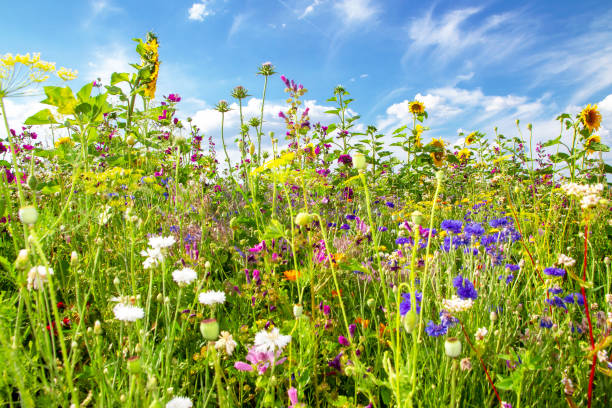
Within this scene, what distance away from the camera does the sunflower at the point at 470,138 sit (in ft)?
19.8

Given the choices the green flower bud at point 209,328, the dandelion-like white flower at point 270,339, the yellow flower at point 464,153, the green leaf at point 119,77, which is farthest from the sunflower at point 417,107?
the green flower bud at point 209,328

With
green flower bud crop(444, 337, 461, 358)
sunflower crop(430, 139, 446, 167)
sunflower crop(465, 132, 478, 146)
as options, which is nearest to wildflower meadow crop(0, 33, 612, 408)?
green flower bud crop(444, 337, 461, 358)

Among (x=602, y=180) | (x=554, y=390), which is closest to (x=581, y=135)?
(x=602, y=180)

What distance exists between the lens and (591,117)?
352cm

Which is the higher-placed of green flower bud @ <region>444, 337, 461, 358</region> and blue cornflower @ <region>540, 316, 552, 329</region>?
green flower bud @ <region>444, 337, 461, 358</region>

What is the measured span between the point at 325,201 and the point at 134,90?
1738 millimetres

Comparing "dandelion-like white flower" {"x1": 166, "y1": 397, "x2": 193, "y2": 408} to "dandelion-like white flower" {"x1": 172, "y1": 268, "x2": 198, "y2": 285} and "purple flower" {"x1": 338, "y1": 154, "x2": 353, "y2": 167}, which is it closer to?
"dandelion-like white flower" {"x1": 172, "y1": 268, "x2": 198, "y2": 285}

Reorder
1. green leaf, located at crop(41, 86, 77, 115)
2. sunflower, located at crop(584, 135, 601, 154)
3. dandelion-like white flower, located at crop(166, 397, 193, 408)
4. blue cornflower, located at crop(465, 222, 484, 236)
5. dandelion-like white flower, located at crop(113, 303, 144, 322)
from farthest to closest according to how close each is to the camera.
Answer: sunflower, located at crop(584, 135, 601, 154), blue cornflower, located at crop(465, 222, 484, 236), green leaf, located at crop(41, 86, 77, 115), dandelion-like white flower, located at crop(113, 303, 144, 322), dandelion-like white flower, located at crop(166, 397, 193, 408)

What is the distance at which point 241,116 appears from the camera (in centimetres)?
349

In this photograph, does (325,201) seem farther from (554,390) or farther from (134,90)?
(554,390)

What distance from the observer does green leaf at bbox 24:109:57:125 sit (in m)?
1.76

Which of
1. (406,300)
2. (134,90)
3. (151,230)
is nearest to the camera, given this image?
(406,300)

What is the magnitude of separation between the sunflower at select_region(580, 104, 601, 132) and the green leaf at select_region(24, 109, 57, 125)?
4338mm

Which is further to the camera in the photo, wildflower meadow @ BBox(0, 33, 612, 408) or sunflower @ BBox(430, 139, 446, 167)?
sunflower @ BBox(430, 139, 446, 167)
